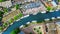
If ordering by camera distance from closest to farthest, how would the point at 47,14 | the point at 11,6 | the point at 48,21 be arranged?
the point at 48,21, the point at 47,14, the point at 11,6

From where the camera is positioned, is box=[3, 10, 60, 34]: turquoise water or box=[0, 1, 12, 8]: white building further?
box=[0, 1, 12, 8]: white building

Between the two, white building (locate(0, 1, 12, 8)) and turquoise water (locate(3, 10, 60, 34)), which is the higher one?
white building (locate(0, 1, 12, 8))

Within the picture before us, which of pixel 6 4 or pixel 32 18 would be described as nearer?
pixel 32 18

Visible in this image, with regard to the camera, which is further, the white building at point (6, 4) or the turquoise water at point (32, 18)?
the white building at point (6, 4)

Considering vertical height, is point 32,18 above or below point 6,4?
below

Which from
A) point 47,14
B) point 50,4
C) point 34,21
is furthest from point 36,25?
point 50,4

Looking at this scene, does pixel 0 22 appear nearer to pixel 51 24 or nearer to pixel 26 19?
pixel 26 19

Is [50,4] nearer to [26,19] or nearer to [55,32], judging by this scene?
[26,19]

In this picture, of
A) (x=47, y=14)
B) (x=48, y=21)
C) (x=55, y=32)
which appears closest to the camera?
(x=55, y=32)

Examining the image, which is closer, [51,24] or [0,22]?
[51,24]

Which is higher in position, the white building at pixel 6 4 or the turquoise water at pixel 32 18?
the white building at pixel 6 4
